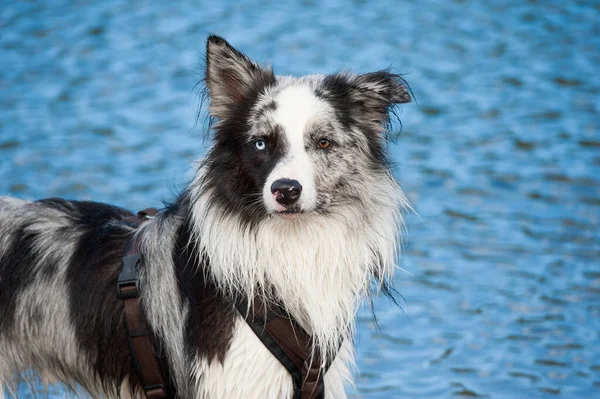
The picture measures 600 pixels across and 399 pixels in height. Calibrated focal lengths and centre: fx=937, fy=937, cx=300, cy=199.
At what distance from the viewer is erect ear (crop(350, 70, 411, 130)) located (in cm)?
400

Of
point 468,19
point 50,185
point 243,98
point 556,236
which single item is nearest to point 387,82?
point 243,98

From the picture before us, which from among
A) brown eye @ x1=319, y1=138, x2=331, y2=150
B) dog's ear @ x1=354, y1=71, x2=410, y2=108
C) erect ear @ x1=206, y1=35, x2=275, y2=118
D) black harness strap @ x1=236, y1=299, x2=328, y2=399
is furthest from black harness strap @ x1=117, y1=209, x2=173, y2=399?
dog's ear @ x1=354, y1=71, x2=410, y2=108

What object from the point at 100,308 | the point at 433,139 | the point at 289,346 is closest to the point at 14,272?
the point at 100,308

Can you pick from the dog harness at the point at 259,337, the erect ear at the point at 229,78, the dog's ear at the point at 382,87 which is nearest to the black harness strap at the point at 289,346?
the dog harness at the point at 259,337

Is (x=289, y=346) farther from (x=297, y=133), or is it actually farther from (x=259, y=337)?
(x=297, y=133)

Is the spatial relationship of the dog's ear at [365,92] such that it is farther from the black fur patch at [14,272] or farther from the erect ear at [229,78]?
the black fur patch at [14,272]

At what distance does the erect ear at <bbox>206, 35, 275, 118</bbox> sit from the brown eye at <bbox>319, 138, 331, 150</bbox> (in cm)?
37

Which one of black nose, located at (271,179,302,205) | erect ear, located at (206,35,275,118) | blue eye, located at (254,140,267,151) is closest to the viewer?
black nose, located at (271,179,302,205)

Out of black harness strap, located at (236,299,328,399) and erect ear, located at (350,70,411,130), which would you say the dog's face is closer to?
erect ear, located at (350,70,411,130)

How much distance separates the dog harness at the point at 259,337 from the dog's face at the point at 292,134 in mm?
418

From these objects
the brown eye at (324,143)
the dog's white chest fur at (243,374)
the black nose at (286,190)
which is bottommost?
the dog's white chest fur at (243,374)

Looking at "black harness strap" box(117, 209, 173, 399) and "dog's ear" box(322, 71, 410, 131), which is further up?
"dog's ear" box(322, 71, 410, 131)

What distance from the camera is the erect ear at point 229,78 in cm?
399

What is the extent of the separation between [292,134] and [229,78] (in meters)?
0.43
